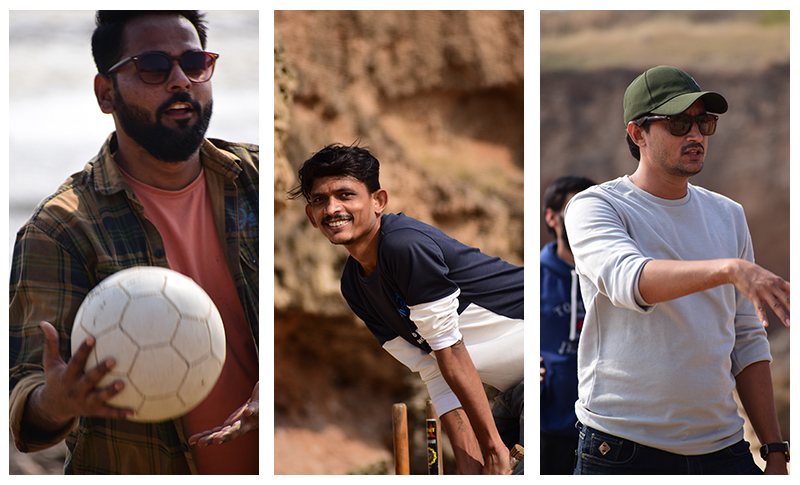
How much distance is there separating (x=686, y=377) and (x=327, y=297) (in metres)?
2.63

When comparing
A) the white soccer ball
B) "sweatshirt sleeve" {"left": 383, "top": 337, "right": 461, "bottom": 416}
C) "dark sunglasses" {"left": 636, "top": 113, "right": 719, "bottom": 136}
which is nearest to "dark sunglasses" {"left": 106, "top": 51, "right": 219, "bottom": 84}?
the white soccer ball

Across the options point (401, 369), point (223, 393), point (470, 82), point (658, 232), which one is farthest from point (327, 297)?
point (658, 232)

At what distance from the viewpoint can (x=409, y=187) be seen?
4.54 metres

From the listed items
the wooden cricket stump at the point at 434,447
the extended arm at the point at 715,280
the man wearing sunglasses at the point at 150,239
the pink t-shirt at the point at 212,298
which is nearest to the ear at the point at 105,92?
the man wearing sunglasses at the point at 150,239

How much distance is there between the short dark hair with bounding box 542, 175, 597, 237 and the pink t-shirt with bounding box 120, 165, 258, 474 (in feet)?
5.20

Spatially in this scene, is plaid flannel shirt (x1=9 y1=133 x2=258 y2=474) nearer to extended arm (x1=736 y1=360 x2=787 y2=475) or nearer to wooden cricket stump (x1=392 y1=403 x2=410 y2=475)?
wooden cricket stump (x1=392 y1=403 x2=410 y2=475)

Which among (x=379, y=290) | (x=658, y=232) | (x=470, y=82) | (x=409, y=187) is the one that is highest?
(x=470, y=82)

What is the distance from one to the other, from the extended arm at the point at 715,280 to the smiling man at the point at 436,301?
2.27ft

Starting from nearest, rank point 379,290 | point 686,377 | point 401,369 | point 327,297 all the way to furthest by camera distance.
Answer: point 686,377, point 379,290, point 327,297, point 401,369

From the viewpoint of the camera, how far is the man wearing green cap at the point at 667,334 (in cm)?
194

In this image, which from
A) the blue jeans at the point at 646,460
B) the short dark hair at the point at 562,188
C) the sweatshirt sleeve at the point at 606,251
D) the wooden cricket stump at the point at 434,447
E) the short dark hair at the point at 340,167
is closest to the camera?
the sweatshirt sleeve at the point at 606,251

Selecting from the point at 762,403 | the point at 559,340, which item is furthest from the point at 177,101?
the point at 762,403

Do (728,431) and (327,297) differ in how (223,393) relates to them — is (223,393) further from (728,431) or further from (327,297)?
(327,297)

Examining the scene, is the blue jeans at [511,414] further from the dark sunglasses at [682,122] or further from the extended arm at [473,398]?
the dark sunglasses at [682,122]
